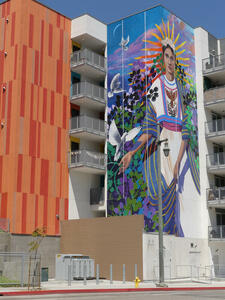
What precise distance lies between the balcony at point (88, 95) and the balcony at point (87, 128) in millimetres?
1595

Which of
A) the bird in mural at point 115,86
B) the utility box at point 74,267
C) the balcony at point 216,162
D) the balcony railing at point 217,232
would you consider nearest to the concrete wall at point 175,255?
the balcony railing at point 217,232

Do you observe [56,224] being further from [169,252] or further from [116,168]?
[169,252]

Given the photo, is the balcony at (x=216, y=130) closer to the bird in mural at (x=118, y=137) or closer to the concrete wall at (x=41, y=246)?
the bird in mural at (x=118, y=137)

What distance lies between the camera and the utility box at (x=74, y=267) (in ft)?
107

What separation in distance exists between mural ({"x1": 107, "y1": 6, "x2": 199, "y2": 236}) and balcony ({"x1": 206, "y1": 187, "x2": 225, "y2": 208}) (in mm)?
1321

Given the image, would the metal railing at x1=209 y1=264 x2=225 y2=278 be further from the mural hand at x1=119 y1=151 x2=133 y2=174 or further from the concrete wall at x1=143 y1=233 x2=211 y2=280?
the mural hand at x1=119 y1=151 x2=133 y2=174

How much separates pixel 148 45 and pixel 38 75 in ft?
32.4

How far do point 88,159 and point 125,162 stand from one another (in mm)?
3269

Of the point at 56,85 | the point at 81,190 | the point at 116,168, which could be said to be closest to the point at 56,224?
the point at 81,190

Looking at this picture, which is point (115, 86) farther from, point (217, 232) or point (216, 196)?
point (217, 232)

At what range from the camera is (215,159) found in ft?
142

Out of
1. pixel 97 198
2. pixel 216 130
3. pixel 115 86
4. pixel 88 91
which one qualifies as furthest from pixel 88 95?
pixel 216 130

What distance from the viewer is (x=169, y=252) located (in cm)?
3528

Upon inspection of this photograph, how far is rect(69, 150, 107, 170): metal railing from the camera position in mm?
39500
